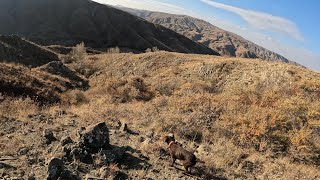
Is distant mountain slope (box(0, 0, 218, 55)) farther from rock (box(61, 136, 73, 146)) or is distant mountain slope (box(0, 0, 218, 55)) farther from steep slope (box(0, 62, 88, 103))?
rock (box(61, 136, 73, 146))

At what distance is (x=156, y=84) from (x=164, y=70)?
296 inches

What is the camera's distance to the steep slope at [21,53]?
36.9m

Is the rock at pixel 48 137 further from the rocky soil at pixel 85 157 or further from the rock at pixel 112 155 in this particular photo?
the rock at pixel 112 155

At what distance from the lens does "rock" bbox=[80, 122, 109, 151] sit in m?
9.76

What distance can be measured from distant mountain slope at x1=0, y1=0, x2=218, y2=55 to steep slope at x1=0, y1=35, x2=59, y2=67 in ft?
253

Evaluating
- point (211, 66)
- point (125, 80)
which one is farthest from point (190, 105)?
point (211, 66)

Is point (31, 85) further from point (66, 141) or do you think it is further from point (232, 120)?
point (232, 120)

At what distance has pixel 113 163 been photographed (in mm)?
9328

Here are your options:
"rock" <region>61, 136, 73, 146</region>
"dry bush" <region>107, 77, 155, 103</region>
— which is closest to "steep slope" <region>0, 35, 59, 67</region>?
"dry bush" <region>107, 77, 155, 103</region>

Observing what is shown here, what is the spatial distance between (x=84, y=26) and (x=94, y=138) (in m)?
139

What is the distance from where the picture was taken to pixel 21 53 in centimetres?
3953

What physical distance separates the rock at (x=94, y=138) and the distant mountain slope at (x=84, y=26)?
4484 inches

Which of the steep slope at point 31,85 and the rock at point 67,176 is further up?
the rock at point 67,176

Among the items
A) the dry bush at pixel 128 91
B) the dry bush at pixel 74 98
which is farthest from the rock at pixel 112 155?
the dry bush at pixel 74 98
